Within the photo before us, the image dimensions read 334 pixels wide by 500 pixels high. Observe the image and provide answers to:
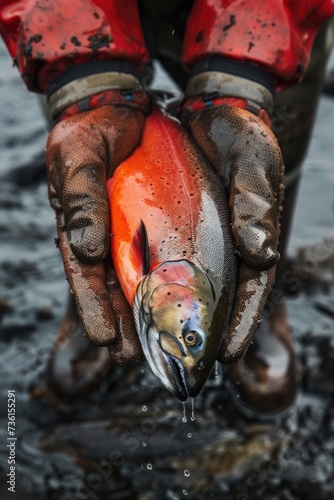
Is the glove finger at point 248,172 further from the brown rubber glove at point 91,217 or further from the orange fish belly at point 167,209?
the brown rubber glove at point 91,217

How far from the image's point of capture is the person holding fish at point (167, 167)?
2719 millimetres

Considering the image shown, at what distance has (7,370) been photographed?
448 centimetres

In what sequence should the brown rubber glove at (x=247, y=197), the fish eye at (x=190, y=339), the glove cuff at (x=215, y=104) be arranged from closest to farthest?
the fish eye at (x=190, y=339)
the brown rubber glove at (x=247, y=197)
the glove cuff at (x=215, y=104)

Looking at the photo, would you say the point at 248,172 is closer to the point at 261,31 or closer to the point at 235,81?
the point at 235,81

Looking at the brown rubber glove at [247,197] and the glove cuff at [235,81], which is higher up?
the glove cuff at [235,81]

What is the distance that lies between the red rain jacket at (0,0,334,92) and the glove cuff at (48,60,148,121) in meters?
0.04

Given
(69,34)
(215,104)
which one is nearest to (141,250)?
(215,104)

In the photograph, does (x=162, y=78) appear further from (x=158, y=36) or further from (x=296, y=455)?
(x=296, y=455)

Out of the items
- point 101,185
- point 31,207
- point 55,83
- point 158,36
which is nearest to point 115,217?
Result: point 101,185

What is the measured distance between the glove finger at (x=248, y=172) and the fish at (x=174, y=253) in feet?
0.21

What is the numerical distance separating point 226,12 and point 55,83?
2.51 feet

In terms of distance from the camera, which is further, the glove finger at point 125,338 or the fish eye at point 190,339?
the glove finger at point 125,338

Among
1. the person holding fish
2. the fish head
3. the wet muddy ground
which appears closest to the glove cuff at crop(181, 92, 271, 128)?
the person holding fish

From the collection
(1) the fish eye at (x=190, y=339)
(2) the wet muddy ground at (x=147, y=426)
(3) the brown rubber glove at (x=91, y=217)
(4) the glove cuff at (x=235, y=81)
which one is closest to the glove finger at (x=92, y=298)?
(3) the brown rubber glove at (x=91, y=217)
